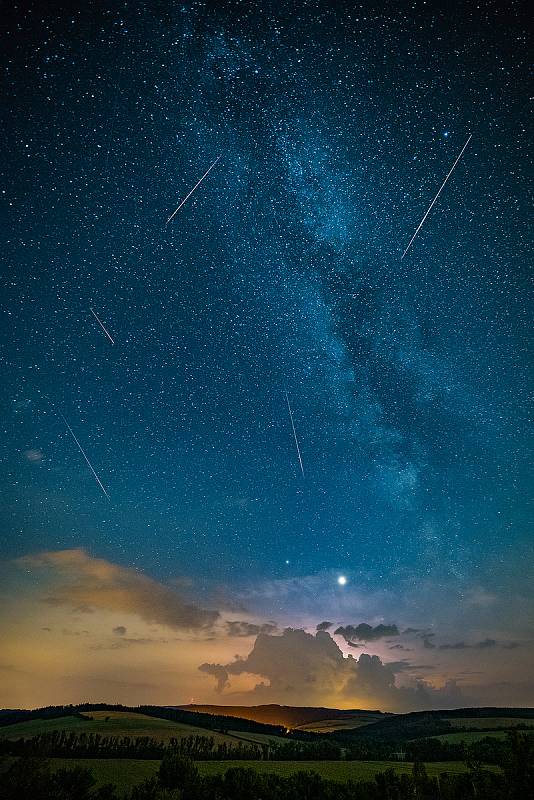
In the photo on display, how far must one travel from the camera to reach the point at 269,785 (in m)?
40.6

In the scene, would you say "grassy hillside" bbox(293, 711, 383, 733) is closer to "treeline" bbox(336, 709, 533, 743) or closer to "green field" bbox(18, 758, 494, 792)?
"treeline" bbox(336, 709, 533, 743)

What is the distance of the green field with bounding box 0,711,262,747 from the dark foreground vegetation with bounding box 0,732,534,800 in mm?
56738

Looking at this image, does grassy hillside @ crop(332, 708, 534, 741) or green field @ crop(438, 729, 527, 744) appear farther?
grassy hillside @ crop(332, 708, 534, 741)

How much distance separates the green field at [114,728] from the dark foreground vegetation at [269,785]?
2234 inches

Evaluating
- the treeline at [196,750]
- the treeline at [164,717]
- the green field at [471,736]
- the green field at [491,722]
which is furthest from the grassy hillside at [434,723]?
the treeline at [196,750]

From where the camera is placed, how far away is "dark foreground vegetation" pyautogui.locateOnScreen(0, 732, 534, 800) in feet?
71.1

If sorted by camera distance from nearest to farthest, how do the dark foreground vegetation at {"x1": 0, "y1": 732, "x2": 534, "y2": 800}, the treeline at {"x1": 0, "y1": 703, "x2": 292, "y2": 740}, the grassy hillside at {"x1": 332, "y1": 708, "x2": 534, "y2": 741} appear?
the dark foreground vegetation at {"x1": 0, "y1": 732, "x2": 534, "y2": 800}, the treeline at {"x1": 0, "y1": 703, "x2": 292, "y2": 740}, the grassy hillside at {"x1": 332, "y1": 708, "x2": 534, "y2": 741}

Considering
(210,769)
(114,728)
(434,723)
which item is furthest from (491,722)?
(210,769)

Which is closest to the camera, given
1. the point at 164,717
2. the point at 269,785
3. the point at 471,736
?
the point at 269,785

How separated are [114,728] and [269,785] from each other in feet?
236

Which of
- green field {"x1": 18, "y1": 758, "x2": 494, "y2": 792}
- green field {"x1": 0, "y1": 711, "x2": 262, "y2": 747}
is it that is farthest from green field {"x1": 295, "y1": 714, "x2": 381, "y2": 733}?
green field {"x1": 18, "y1": 758, "x2": 494, "y2": 792}

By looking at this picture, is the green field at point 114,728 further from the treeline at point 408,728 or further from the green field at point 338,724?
the green field at point 338,724

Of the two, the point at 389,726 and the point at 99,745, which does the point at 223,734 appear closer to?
the point at 99,745

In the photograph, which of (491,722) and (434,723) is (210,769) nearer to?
(491,722)
